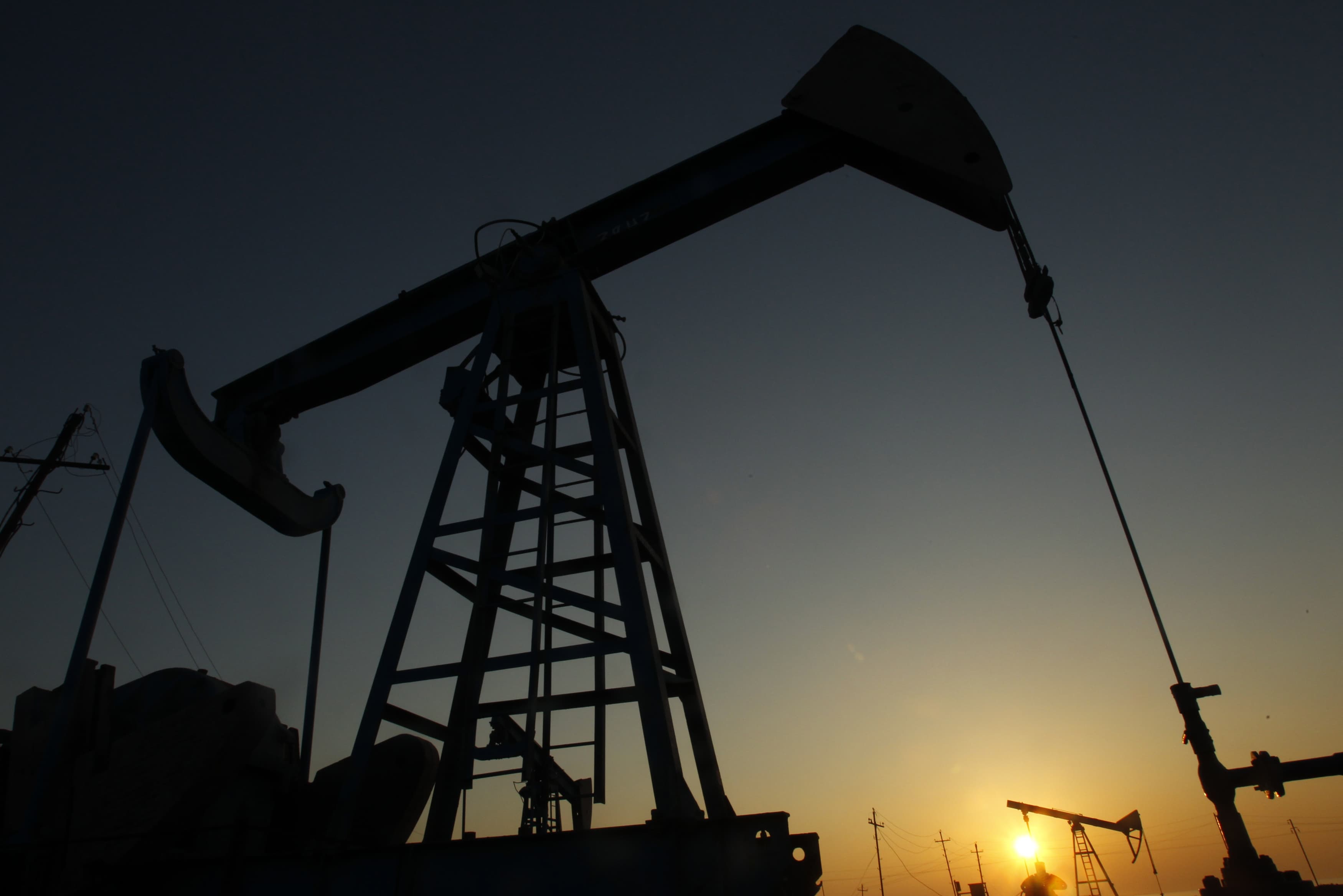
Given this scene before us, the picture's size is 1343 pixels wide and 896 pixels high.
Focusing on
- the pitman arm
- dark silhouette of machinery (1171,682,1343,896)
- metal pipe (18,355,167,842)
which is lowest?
dark silhouette of machinery (1171,682,1343,896)

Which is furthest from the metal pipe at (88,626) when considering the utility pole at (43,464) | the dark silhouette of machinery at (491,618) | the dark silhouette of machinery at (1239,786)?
the utility pole at (43,464)

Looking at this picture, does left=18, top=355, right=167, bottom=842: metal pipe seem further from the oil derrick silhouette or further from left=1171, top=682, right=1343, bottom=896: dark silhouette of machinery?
left=1171, top=682, right=1343, bottom=896: dark silhouette of machinery

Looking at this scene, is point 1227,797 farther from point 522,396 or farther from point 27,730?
point 27,730

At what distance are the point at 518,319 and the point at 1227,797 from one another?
22.1ft

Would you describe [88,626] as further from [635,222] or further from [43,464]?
[43,464]

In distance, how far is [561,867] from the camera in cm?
482

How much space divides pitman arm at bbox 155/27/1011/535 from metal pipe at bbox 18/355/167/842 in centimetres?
18

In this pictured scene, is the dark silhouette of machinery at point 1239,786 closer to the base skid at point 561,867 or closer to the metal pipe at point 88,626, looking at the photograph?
the base skid at point 561,867

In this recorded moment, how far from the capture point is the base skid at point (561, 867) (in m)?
4.56

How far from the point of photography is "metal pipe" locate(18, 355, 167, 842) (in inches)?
Answer: 249

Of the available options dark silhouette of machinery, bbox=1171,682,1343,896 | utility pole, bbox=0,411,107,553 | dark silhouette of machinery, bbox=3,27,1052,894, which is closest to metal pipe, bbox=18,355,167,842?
dark silhouette of machinery, bbox=3,27,1052,894

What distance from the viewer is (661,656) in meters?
6.82

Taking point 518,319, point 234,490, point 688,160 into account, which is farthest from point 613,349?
point 234,490

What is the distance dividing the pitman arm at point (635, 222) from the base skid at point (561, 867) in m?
4.50
